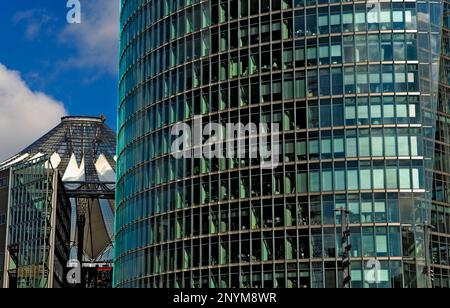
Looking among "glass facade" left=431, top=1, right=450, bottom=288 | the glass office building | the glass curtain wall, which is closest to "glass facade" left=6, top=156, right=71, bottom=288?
the glass curtain wall

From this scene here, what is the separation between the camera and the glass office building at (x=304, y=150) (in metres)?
88.4

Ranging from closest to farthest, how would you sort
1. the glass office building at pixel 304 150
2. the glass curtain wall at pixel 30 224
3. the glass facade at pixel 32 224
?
the glass office building at pixel 304 150 → the glass curtain wall at pixel 30 224 → the glass facade at pixel 32 224

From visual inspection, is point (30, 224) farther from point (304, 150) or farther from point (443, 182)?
point (443, 182)

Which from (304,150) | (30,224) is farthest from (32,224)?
(304,150)

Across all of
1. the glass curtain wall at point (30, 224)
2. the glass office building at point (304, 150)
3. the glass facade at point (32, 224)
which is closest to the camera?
the glass office building at point (304, 150)

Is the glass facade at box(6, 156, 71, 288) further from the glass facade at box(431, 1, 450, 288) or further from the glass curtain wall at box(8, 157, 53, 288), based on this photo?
the glass facade at box(431, 1, 450, 288)

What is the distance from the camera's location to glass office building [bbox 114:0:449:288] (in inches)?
3482

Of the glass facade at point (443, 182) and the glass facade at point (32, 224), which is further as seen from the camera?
the glass facade at point (32, 224)

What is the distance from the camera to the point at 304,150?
3612 inches

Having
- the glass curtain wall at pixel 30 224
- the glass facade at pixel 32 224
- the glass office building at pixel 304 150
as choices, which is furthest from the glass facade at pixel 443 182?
the glass curtain wall at pixel 30 224

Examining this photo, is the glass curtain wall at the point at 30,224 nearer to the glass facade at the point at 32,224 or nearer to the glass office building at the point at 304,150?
the glass facade at the point at 32,224

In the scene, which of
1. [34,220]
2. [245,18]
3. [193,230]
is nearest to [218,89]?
[245,18]

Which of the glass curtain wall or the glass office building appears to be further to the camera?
the glass curtain wall
